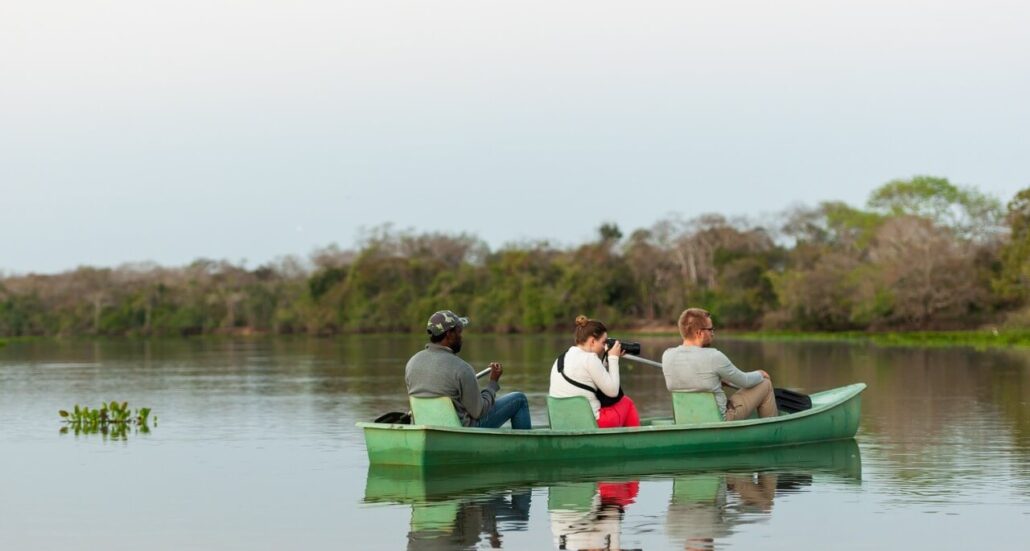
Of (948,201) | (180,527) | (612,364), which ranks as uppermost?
(948,201)

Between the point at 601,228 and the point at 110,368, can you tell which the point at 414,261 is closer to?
the point at 601,228

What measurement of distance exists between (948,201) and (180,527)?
75.6m

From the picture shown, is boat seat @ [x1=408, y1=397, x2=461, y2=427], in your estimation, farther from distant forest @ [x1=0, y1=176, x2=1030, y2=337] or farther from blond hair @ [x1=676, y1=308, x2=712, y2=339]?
distant forest @ [x1=0, y1=176, x2=1030, y2=337]

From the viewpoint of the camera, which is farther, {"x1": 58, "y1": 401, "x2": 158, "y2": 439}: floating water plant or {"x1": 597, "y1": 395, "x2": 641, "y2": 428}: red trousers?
{"x1": 58, "y1": 401, "x2": 158, "y2": 439}: floating water plant

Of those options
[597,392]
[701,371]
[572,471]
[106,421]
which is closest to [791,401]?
[701,371]

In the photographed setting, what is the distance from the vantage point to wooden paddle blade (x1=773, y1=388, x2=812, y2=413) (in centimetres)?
1600

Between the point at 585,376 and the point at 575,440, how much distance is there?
0.65 meters

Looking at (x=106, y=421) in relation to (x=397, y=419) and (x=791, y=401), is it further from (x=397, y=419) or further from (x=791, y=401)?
(x=791, y=401)

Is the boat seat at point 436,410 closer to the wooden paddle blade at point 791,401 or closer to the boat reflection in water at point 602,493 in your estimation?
the boat reflection in water at point 602,493

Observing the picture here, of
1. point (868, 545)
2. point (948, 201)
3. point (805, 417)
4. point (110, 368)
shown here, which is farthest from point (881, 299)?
point (868, 545)

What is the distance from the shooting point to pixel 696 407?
14.9 meters

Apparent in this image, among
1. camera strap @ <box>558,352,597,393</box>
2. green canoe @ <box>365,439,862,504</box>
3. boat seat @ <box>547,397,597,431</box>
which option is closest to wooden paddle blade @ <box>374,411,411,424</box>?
green canoe @ <box>365,439,862,504</box>

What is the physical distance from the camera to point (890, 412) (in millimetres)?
20734

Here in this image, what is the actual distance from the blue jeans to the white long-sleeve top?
1.16 ft
